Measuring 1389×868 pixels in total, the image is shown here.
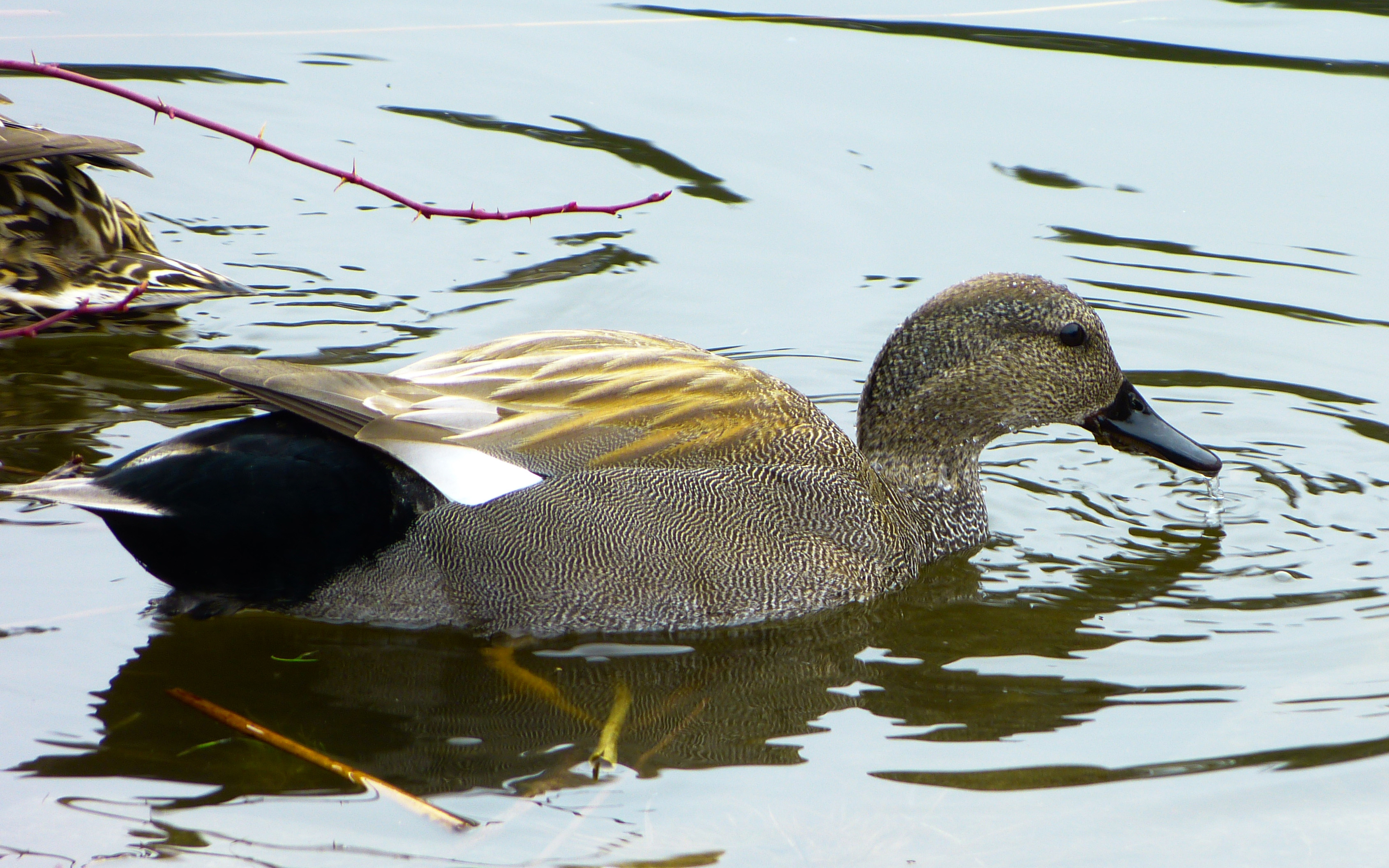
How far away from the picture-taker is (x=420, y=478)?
4.21m

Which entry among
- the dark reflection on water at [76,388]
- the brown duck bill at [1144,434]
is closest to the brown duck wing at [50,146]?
the dark reflection on water at [76,388]

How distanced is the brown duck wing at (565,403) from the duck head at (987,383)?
40cm

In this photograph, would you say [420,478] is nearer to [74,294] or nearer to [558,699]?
[558,699]

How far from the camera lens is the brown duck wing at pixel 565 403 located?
4055mm

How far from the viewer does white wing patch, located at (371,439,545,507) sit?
4133mm

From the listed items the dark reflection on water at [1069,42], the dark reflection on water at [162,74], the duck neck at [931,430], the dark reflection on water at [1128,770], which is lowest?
the dark reflection on water at [1128,770]

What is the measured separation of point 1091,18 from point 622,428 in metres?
6.32

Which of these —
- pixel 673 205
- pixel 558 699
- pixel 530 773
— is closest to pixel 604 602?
pixel 558 699

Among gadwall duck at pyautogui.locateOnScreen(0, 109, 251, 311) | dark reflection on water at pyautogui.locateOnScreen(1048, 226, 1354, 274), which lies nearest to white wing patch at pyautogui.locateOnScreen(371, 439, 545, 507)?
gadwall duck at pyautogui.locateOnScreen(0, 109, 251, 311)

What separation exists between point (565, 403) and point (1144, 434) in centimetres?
202

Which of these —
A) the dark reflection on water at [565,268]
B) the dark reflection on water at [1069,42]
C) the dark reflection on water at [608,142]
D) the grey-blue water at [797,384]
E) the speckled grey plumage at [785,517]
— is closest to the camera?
the grey-blue water at [797,384]

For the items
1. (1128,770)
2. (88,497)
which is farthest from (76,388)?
(1128,770)

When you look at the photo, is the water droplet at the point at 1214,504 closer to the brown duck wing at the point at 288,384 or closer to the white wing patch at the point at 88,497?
the brown duck wing at the point at 288,384

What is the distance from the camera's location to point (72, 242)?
6.24 m
